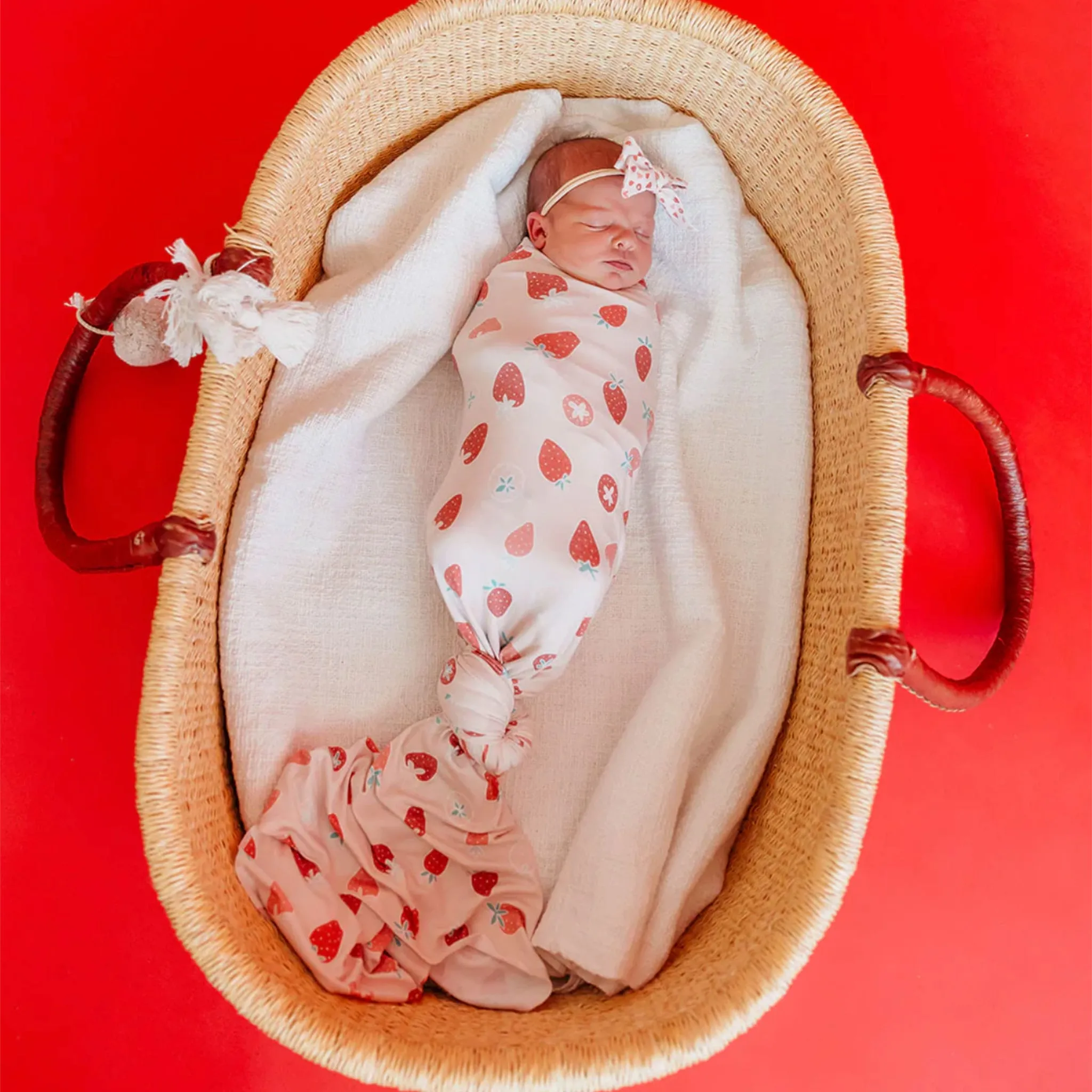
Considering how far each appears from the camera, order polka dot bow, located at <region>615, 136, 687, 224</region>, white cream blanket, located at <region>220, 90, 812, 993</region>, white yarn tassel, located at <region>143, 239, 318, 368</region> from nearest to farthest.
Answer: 1. white yarn tassel, located at <region>143, 239, 318, 368</region>
2. white cream blanket, located at <region>220, 90, 812, 993</region>
3. polka dot bow, located at <region>615, 136, 687, 224</region>

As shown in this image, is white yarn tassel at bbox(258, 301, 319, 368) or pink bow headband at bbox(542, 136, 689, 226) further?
pink bow headband at bbox(542, 136, 689, 226)

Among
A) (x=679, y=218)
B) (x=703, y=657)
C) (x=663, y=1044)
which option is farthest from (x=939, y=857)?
(x=679, y=218)

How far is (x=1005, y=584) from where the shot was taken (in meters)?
1.38

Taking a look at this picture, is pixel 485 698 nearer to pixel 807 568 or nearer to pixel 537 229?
pixel 807 568

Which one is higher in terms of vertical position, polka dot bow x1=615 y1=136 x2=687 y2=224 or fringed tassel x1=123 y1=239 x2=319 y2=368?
polka dot bow x1=615 y1=136 x2=687 y2=224

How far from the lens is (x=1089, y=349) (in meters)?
1.50

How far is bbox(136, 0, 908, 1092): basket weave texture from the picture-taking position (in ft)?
3.08

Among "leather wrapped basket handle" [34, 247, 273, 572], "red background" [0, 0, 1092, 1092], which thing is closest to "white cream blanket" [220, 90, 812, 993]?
"leather wrapped basket handle" [34, 247, 273, 572]

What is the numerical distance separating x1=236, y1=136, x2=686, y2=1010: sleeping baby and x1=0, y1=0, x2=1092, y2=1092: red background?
1.19 feet

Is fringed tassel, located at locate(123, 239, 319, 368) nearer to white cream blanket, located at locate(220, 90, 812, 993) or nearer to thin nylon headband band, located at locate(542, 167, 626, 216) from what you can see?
white cream blanket, located at locate(220, 90, 812, 993)

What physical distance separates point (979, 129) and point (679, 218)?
0.62 meters

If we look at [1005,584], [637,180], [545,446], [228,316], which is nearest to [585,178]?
[637,180]

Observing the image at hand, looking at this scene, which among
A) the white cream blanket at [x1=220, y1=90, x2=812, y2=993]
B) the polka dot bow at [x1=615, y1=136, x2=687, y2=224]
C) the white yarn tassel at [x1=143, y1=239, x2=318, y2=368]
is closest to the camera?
the white yarn tassel at [x1=143, y1=239, x2=318, y2=368]

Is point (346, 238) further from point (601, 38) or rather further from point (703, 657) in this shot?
point (703, 657)
